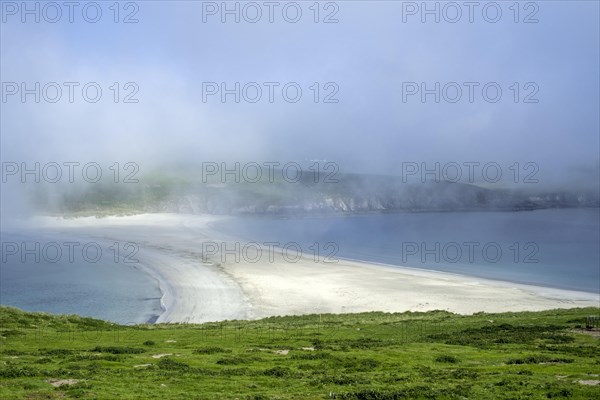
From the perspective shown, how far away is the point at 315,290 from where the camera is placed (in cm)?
9081

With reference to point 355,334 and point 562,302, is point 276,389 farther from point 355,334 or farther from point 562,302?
point 562,302

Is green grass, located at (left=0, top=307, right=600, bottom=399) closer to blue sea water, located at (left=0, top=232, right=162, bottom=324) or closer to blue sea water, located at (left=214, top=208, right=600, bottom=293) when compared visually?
blue sea water, located at (left=0, top=232, right=162, bottom=324)

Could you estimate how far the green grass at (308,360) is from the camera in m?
24.3

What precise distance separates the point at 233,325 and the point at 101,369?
2924 centimetres

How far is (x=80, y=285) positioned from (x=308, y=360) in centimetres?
7653

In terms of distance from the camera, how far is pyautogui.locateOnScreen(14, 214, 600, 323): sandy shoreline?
77.7 metres

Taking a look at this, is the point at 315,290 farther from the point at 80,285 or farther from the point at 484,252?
the point at 484,252

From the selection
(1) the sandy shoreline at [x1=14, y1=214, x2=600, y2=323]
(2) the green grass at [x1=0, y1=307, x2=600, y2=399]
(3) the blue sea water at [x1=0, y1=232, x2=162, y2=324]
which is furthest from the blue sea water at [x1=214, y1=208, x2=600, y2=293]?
(2) the green grass at [x1=0, y1=307, x2=600, y2=399]

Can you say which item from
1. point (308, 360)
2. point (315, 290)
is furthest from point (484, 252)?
point (308, 360)

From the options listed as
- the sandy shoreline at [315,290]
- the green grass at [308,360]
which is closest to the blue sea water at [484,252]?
the sandy shoreline at [315,290]

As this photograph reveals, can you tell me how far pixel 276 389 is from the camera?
25500 millimetres

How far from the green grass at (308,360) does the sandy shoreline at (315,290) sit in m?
24.1

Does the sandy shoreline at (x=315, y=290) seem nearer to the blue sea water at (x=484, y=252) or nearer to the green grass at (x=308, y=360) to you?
the blue sea water at (x=484, y=252)

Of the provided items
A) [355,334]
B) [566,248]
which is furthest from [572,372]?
[566,248]
